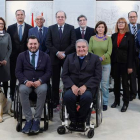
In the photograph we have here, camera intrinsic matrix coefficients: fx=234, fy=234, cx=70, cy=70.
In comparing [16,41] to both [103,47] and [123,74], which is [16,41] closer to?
[103,47]

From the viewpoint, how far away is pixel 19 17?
4.00m

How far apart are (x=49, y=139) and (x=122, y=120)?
1172 millimetres

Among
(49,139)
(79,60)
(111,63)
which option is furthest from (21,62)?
(111,63)

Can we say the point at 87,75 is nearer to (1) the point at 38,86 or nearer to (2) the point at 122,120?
(1) the point at 38,86

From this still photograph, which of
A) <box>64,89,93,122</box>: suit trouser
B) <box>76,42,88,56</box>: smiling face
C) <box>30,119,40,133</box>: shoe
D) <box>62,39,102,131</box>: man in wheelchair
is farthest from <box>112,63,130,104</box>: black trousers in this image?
<box>30,119,40,133</box>: shoe

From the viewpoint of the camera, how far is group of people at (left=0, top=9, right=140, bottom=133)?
2820 millimetres

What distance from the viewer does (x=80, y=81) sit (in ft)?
9.59

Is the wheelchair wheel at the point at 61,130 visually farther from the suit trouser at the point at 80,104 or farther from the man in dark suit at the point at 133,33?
the man in dark suit at the point at 133,33

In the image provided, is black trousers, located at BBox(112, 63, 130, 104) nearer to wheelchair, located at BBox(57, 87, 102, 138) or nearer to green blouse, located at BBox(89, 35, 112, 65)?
green blouse, located at BBox(89, 35, 112, 65)

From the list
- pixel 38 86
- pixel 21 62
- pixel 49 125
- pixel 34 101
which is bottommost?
pixel 49 125

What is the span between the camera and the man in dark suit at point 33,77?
2.81 metres

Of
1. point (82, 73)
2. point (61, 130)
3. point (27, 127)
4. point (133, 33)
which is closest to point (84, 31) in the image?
point (133, 33)

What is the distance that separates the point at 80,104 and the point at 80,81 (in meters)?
0.32

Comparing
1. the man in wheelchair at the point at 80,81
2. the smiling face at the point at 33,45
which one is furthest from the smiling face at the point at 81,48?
the smiling face at the point at 33,45
